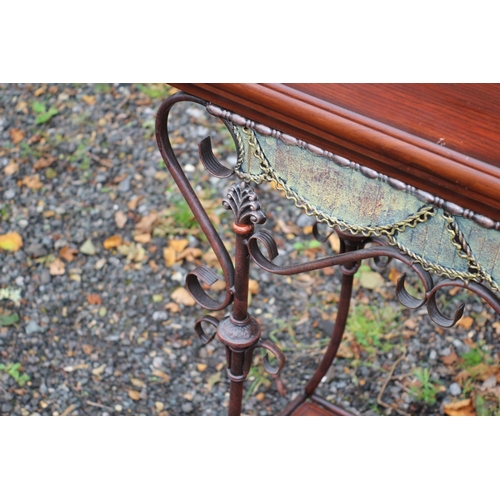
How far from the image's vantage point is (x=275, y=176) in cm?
116

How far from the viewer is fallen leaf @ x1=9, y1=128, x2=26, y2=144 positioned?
2.95m

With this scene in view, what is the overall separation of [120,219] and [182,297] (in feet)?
1.37

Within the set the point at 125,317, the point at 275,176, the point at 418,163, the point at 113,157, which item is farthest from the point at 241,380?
the point at 113,157

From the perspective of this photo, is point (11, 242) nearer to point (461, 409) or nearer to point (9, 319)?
point (9, 319)

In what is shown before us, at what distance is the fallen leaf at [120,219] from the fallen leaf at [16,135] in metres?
0.59

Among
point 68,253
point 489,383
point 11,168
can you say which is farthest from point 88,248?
point 489,383

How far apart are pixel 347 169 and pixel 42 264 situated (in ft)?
5.51

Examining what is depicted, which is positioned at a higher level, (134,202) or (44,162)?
(44,162)

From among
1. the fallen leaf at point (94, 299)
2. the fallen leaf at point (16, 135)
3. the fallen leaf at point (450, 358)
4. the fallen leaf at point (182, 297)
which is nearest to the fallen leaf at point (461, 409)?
the fallen leaf at point (450, 358)

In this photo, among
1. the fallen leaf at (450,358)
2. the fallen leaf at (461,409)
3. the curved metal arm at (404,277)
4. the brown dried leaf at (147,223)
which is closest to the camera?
the curved metal arm at (404,277)

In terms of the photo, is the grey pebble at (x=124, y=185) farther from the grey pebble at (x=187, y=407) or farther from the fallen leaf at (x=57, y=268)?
the grey pebble at (x=187, y=407)

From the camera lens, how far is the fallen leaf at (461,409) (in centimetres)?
207

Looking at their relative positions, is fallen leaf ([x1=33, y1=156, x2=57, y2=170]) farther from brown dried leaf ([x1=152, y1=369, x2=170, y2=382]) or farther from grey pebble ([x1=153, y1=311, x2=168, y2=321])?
brown dried leaf ([x1=152, y1=369, x2=170, y2=382])

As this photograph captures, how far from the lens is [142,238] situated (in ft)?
8.45
